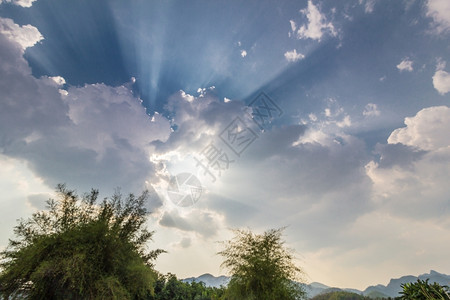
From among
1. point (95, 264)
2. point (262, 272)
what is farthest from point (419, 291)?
point (95, 264)

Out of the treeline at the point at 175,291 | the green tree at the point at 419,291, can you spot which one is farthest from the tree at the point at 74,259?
the green tree at the point at 419,291

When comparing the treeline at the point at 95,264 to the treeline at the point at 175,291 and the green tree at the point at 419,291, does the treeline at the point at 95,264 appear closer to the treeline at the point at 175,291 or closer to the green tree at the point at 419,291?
the green tree at the point at 419,291

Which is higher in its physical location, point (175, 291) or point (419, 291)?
point (175, 291)

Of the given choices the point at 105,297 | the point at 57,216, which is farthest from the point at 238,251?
the point at 57,216

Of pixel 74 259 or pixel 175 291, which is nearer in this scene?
pixel 74 259

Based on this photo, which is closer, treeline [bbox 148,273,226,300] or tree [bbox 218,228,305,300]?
tree [bbox 218,228,305,300]

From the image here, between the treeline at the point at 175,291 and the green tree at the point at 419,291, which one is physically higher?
the treeline at the point at 175,291

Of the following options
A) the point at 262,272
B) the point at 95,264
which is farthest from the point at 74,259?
the point at 262,272

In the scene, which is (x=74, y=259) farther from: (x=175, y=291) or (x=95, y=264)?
(x=175, y=291)

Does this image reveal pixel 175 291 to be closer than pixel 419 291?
No

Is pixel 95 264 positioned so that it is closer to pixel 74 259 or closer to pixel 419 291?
pixel 74 259

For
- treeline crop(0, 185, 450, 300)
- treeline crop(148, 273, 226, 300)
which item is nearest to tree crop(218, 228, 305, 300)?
treeline crop(0, 185, 450, 300)

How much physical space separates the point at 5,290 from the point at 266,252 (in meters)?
16.5

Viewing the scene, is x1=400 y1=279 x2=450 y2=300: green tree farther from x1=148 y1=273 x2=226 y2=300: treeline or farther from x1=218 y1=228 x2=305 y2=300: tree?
x1=148 y1=273 x2=226 y2=300: treeline
